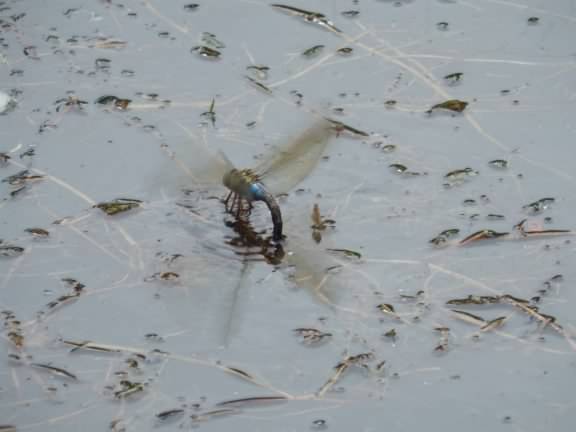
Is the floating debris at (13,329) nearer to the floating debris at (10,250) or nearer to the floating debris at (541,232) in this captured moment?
the floating debris at (10,250)

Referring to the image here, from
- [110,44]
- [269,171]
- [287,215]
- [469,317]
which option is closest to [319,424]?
[469,317]

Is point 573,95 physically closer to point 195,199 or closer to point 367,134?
point 367,134

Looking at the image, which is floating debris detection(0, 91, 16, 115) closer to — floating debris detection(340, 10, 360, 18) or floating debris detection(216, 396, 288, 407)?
floating debris detection(340, 10, 360, 18)

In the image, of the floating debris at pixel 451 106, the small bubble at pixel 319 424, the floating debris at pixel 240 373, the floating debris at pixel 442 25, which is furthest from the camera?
the floating debris at pixel 442 25

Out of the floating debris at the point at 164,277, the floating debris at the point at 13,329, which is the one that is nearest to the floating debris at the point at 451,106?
the floating debris at the point at 164,277

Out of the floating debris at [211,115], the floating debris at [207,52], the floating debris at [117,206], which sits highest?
the floating debris at [207,52]

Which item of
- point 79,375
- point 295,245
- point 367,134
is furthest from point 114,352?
point 367,134

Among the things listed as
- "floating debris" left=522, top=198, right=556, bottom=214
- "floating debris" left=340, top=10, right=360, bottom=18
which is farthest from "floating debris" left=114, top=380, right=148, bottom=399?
"floating debris" left=340, top=10, right=360, bottom=18
